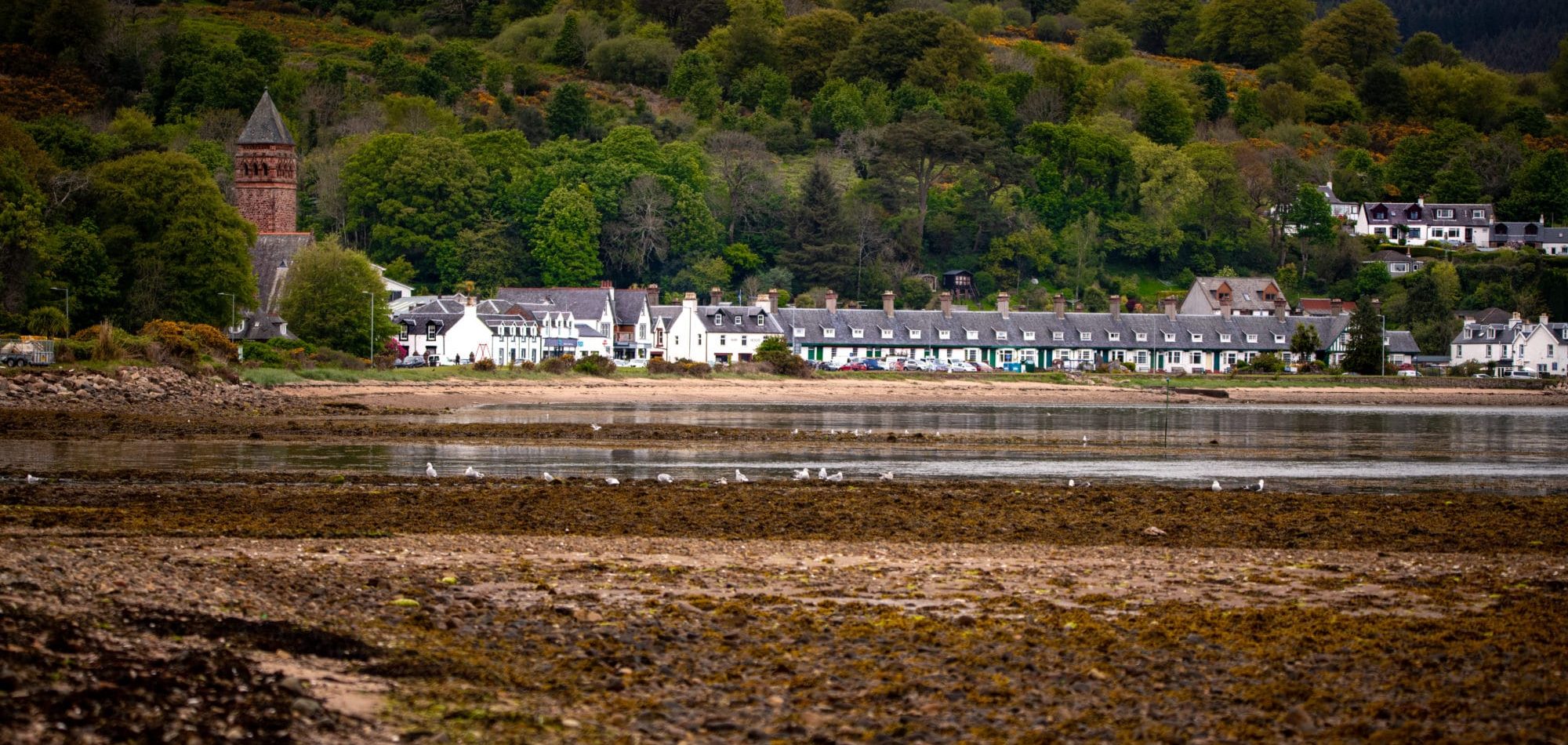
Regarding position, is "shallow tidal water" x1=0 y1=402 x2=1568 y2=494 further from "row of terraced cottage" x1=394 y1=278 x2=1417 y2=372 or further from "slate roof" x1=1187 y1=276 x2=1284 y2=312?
"slate roof" x1=1187 y1=276 x2=1284 y2=312

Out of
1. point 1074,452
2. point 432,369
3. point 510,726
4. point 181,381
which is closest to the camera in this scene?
point 510,726

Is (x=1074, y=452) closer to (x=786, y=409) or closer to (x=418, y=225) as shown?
(x=786, y=409)

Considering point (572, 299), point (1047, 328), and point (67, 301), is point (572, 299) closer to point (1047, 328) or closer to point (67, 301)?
point (1047, 328)

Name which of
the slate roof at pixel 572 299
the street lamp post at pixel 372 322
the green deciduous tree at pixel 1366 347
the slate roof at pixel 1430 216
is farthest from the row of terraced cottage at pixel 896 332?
the slate roof at pixel 1430 216

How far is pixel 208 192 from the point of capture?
62812mm

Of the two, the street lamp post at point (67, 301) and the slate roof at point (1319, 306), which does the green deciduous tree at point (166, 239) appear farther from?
the slate roof at point (1319, 306)

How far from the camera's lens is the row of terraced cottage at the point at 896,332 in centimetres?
8912

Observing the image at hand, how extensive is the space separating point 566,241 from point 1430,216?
7706 cm

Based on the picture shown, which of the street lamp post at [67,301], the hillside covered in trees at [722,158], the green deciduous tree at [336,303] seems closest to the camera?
the street lamp post at [67,301]

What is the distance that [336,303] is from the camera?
224 ft

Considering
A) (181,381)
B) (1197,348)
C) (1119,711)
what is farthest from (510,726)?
(1197,348)

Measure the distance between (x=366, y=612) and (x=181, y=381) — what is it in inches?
1515

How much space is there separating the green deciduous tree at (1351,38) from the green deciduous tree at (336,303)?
154903 mm

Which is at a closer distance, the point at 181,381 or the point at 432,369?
the point at 181,381
